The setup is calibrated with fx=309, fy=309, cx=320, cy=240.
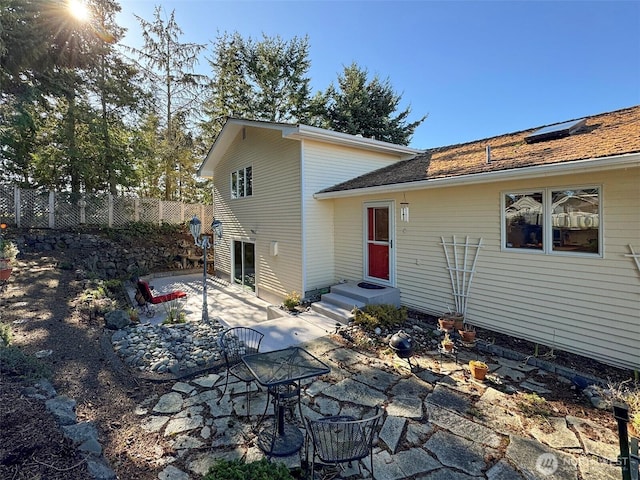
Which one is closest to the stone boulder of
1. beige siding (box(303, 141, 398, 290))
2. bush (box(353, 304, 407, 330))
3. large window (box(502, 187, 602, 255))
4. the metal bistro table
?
the metal bistro table

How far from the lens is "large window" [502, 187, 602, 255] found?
15.1 feet

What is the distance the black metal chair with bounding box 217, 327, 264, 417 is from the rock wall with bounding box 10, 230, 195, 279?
7.13m

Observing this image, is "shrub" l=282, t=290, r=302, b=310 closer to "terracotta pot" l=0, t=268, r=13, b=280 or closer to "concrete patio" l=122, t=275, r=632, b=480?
"concrete patio" l=122, t=275, r=632, b=480

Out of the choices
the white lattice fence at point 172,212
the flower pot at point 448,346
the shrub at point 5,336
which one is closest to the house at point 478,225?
the flower pot at point 448,346

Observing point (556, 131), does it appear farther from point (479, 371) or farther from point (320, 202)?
point (320, 202)

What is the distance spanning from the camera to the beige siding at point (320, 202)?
8312 mm

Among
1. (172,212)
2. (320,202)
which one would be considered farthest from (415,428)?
(172,212)

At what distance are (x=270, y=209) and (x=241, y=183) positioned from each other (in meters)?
2.53

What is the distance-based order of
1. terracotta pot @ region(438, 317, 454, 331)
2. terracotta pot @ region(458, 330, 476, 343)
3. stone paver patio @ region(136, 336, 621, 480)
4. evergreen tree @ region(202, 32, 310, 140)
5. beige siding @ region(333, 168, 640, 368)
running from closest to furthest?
1. stone paver patio @ region(136, 336, 621, 480)
2. beige siding @ region(333, 168, 640, 368)
3. terracotta pot @ region(458, 330, 476, 343)
4. terracotta pot @ region(438, 317, 454, 331)
5. evergreen tree @ region(202, 32, 310, 140)

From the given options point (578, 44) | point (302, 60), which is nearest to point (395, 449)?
point (578, 44)

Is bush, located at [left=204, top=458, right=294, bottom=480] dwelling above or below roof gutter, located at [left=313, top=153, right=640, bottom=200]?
below

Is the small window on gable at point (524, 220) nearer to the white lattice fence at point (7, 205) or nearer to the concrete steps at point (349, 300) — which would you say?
the concrete steps at point (349, 300)

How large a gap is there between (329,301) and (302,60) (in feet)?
59.9

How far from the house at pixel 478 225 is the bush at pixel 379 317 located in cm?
91
